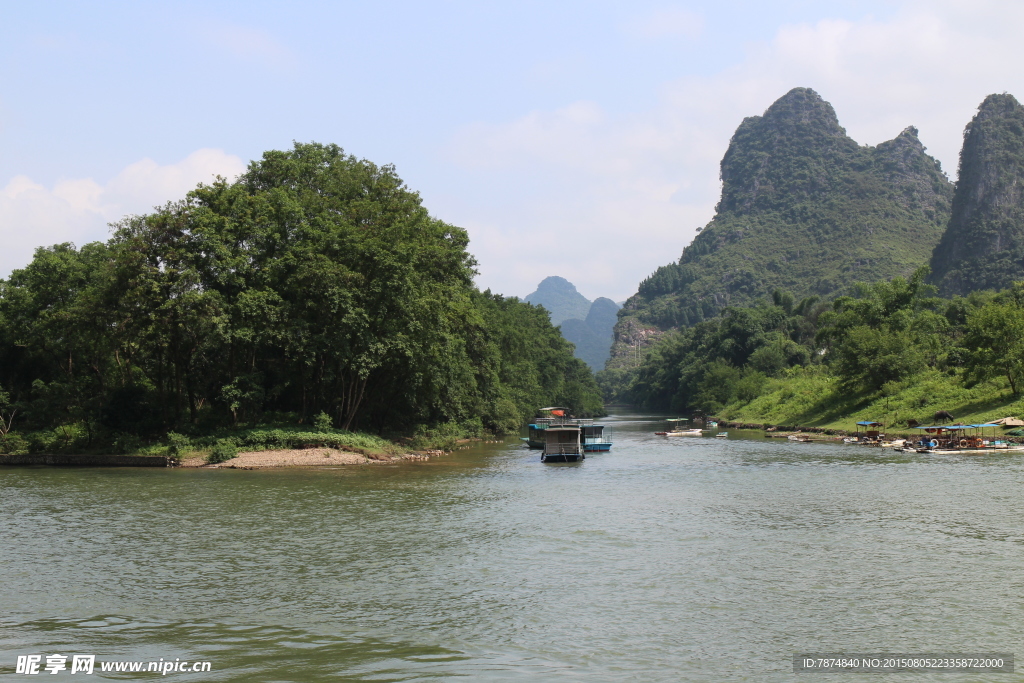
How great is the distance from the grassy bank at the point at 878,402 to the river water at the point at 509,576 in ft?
83.9

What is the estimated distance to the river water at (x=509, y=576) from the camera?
15094mm

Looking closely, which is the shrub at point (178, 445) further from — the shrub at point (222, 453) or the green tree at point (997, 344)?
the green tree at point (997, 344)

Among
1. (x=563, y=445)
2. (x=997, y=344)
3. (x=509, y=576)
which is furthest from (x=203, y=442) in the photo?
(x=997, y=344)

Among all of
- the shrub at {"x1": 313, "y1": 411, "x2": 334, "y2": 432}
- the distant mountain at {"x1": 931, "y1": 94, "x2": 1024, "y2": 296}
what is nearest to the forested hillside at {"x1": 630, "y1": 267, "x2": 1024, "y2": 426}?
the distant mountain at {"x1": 931, "y1": 94, "x2": 1024, "y2": 296}

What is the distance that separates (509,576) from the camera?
68.9 ft

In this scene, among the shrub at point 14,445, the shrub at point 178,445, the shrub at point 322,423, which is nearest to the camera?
the shrub at point 178,445

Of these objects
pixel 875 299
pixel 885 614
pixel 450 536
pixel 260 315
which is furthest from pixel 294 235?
pixel 875 299

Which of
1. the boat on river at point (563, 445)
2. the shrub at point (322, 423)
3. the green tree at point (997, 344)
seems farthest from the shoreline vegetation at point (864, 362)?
the shrub at point (322, 423)

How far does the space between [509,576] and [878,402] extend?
62987 mm

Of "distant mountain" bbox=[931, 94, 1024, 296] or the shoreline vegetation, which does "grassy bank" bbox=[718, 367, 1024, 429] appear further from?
"distant mountain" bbox=[931, 94, 1024, 296]

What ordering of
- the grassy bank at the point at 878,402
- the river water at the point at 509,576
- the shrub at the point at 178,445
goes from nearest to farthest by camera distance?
the river water at the point at 509,576 < the shrub at the point at 178,445 < the grassy bank at the point at 878,402

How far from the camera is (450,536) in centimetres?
2631

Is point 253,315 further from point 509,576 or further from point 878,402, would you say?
point 878,402

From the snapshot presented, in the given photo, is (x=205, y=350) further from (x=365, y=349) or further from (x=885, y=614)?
(x=885, y=614)
